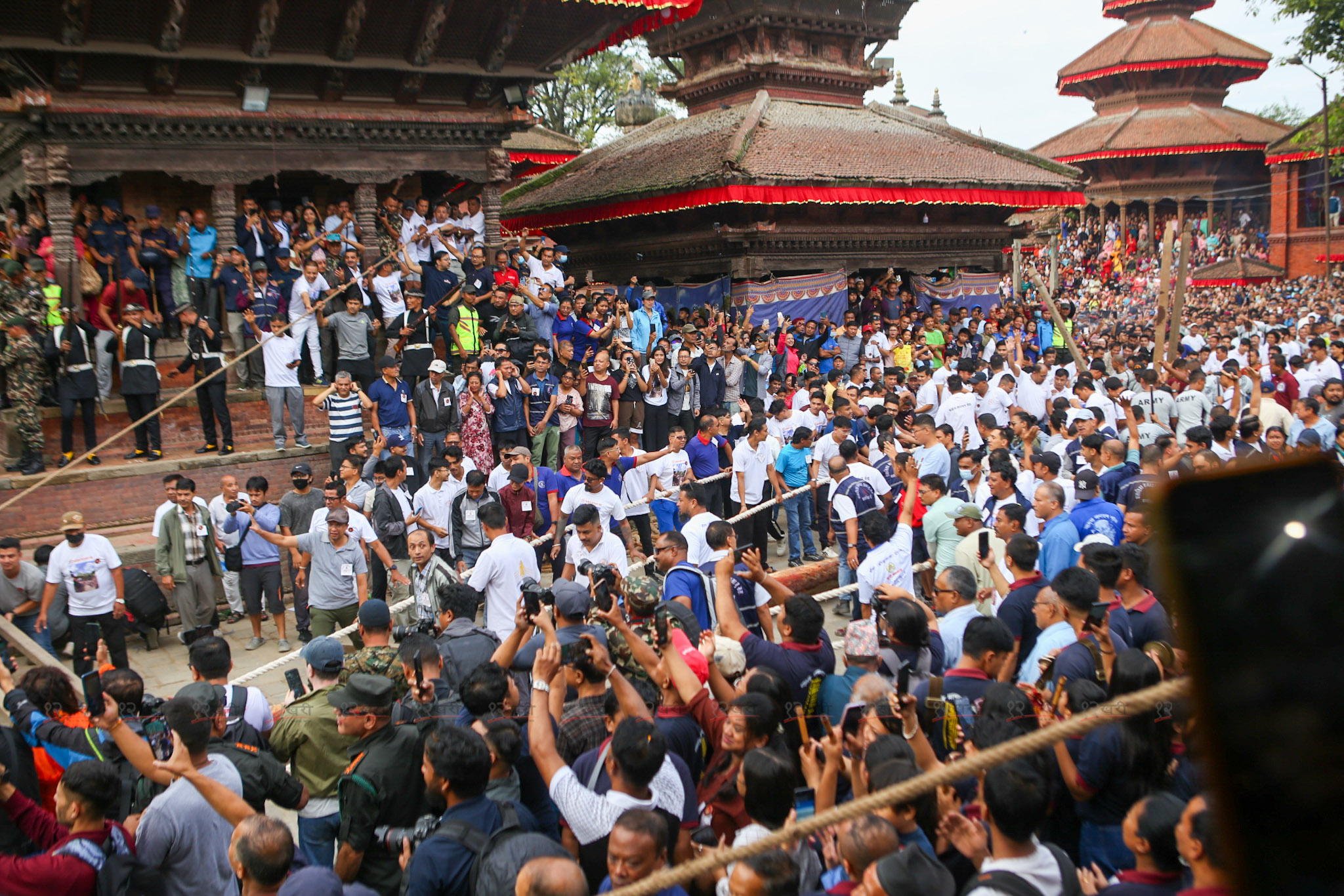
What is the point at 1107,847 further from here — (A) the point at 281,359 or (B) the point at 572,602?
(A) the point at 281,359

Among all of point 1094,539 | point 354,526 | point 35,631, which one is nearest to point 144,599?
point 35,631

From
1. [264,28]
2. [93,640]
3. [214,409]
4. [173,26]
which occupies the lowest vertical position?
[93,640]

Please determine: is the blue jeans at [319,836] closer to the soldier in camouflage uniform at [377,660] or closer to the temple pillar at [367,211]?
the soldier in camouflage uniform at [377,660]

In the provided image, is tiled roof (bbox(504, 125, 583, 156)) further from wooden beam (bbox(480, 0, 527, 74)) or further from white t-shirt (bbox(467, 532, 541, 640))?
white t-shirt (bbox(467, 532, 541, 640))

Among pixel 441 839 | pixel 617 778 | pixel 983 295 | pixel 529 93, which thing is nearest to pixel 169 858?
pixel 441 839

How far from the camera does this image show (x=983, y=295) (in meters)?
20.5

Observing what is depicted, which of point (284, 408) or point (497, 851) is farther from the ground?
point (284, 408)

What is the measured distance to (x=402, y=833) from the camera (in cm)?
397

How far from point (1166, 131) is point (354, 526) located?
119ft

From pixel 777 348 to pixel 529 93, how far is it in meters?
6.07

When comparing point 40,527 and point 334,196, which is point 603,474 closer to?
point 40,527

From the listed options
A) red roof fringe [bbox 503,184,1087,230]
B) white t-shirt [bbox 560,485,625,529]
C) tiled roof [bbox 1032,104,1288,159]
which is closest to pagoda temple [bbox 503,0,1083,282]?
red roof fringe [bbox 503,184,1087,230]

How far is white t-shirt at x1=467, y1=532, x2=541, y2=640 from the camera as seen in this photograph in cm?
677

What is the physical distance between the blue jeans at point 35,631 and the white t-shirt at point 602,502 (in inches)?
177
